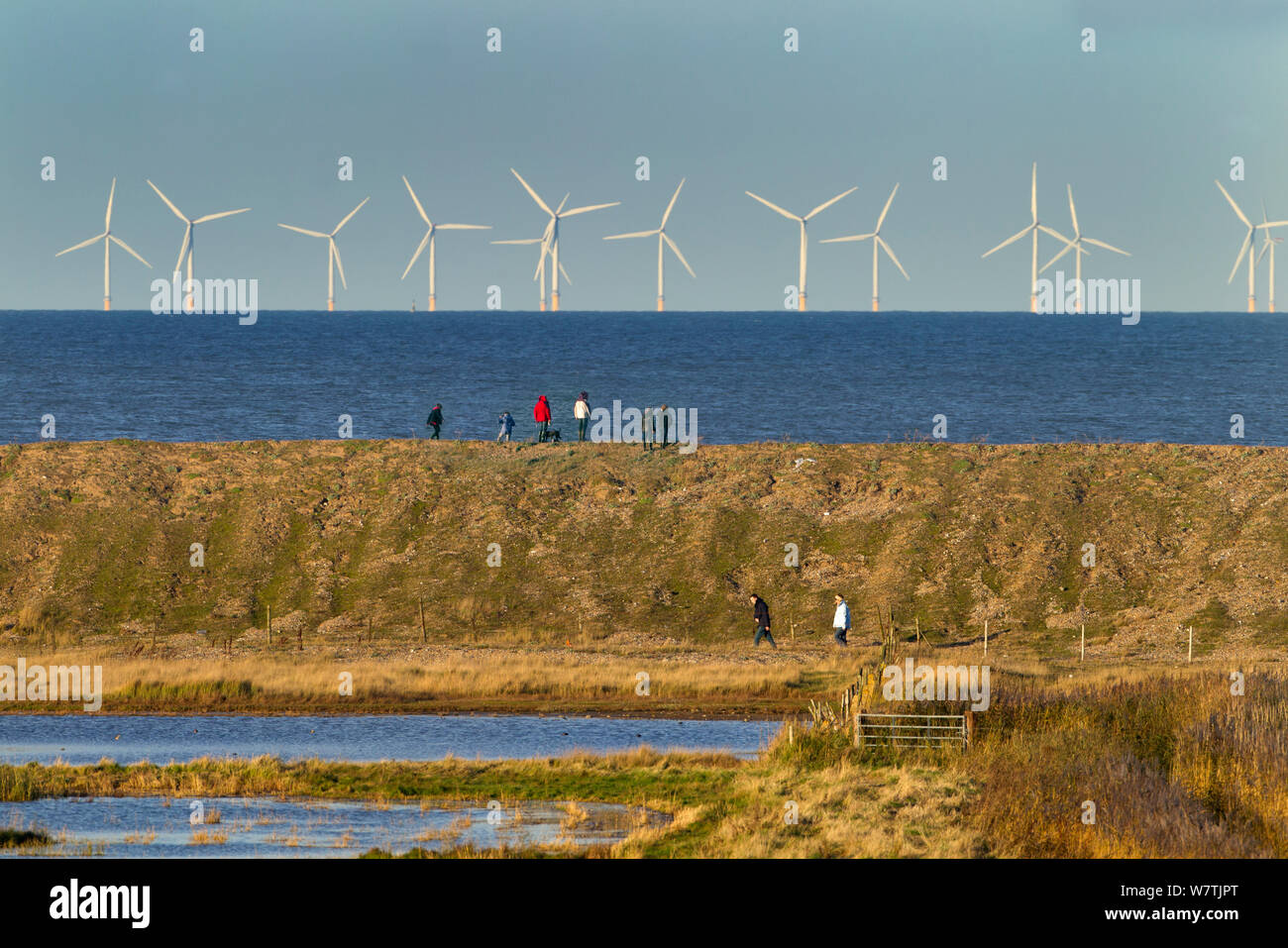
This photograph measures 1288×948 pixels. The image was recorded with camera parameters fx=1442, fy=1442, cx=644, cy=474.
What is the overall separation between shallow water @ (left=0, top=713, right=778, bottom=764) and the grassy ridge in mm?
13948

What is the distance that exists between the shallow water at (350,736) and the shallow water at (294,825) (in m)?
5.03

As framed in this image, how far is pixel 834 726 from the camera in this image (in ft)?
106

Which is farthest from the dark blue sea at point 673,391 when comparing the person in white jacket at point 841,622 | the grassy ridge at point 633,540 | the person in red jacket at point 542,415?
the person in white jacket at point 841,622

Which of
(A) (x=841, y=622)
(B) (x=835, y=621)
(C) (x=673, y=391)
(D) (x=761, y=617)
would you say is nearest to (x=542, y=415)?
(D) (x=761, y=617)

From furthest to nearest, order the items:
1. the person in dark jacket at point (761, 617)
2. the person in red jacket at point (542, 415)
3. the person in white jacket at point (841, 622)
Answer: the person in red jacket at point (542, 415)
the person in dark jacket at point (761, 617)
the person in white jacket at point (841, 622)

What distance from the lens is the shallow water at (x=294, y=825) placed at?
2386 cm

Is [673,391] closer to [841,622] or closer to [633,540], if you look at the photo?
[633,540]

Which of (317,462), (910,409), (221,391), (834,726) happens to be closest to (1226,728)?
(834,726)

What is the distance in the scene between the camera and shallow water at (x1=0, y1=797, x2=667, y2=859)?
23859 millimetres

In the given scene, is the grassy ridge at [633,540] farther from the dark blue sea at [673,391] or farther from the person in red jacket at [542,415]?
the dark blue sea at [673,391]

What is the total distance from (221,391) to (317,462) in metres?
66.6

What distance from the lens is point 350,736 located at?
37.0 metres
